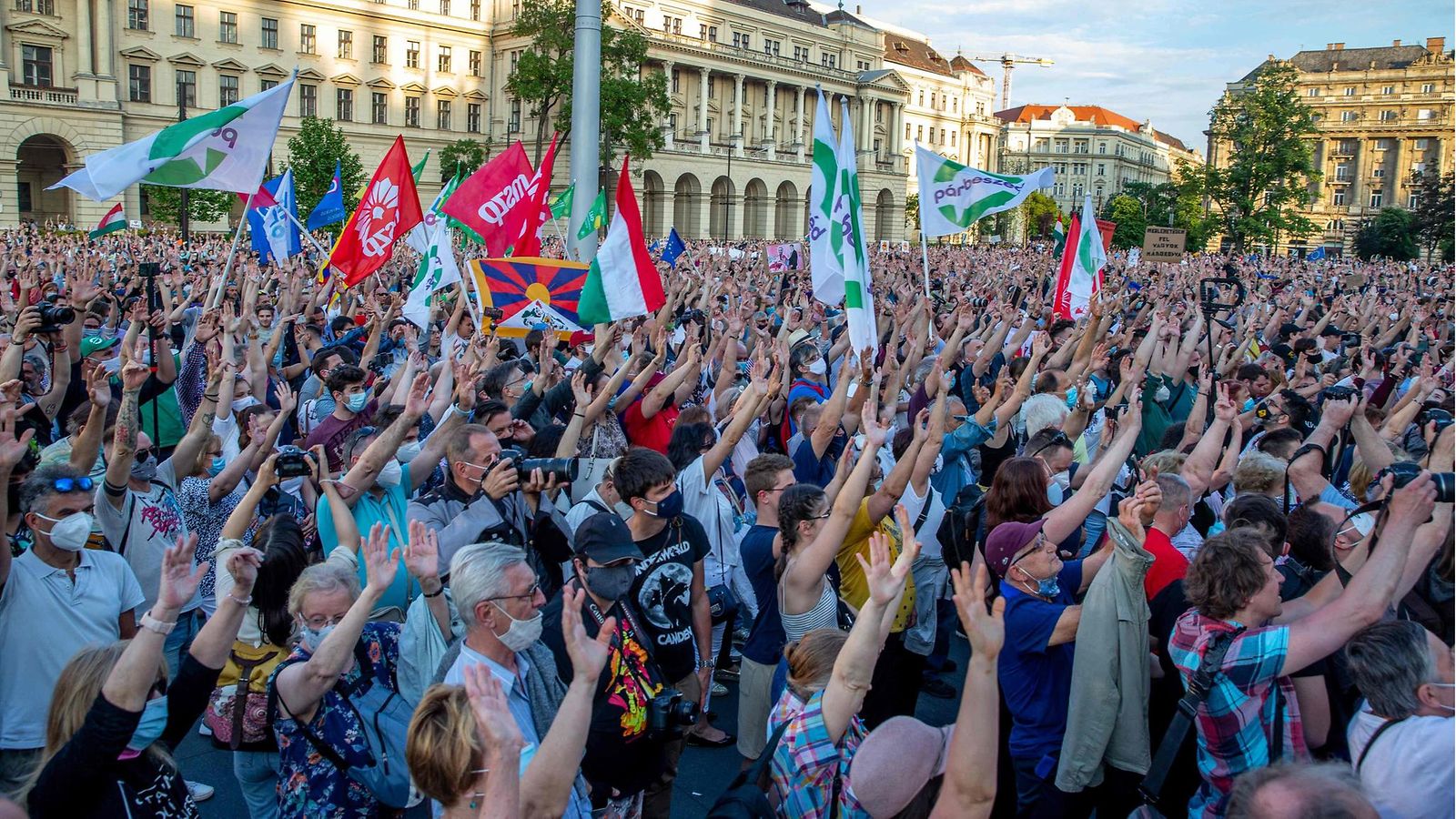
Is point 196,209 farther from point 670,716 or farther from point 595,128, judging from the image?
point 670,716

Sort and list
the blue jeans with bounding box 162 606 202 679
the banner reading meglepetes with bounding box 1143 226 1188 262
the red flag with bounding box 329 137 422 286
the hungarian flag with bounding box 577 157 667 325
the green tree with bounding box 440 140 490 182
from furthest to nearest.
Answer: the green tree with bounding box 440 140 490 182
the banner reading meglepetes with bounding box 1143 226 1188 262
the red flag with bounding box 329 137 422 286
the hungarian flag with bounding box 577 157 667 325
the blue jeans with bounding box 162 606 202 679

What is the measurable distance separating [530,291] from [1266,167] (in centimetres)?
4446

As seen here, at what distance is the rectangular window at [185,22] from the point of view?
5134 centimetres

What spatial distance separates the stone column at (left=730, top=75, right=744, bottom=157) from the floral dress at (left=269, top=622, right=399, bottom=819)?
65.9 metres

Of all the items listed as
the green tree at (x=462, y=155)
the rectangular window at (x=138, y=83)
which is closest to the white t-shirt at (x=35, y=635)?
the green tree at (x=462, y=155)

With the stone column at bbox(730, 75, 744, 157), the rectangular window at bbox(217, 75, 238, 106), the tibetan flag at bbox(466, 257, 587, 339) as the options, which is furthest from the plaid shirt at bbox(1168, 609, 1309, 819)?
the stone column at bbox(730, 75, 744, 157)

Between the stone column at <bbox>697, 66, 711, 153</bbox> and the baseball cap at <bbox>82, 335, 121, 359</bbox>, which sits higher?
the stone column at <bbox>697, 66, 711, 153</bbox>

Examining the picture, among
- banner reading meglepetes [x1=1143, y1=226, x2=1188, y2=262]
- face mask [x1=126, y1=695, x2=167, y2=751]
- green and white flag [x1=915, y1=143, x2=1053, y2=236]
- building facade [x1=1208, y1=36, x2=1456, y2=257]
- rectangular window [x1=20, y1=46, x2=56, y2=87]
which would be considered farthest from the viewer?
building facade [x1=1208, y1=36, x2=1456, y2=257]

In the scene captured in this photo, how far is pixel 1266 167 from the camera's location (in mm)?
44938

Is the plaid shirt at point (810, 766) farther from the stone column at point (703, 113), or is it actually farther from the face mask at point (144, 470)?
the stone column at point (703, 113)

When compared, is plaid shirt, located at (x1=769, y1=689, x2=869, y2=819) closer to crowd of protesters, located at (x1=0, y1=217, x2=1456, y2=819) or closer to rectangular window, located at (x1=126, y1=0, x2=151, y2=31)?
crowd of protesters, located at (x1=0, y1=217, x2=1456, y2=819)

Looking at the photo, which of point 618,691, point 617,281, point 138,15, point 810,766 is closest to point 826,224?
point 617,281

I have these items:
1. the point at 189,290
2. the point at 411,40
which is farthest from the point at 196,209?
the point at 411,40

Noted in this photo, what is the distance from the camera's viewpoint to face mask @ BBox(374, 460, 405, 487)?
425cm
